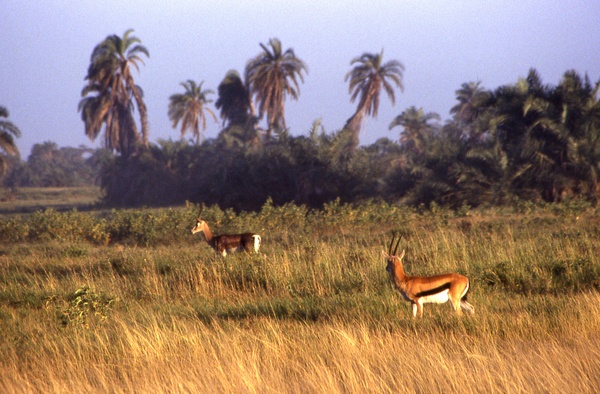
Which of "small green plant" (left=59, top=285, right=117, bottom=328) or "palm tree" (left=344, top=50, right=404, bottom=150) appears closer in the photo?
"small green plant" (left=59, top=285, right=117, bottom=328)

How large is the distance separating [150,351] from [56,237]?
1432cm

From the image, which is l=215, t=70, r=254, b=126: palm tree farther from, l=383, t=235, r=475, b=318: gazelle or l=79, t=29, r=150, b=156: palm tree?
l=383, t=235, r=475, b=318: gazelle

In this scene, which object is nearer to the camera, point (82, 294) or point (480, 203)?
point (82, 294)

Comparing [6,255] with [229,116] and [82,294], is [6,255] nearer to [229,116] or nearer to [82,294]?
[82,294]

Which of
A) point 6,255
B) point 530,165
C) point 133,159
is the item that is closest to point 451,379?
point 6,255

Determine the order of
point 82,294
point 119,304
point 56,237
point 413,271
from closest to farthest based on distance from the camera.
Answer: point 82,294, point 119,304, point 413,271, point 56,237

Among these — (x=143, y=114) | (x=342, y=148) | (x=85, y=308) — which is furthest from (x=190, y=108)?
(x=85, y=308)

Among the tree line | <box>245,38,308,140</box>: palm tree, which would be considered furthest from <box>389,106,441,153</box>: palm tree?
<box>245,38,308,140</box>: palm tree

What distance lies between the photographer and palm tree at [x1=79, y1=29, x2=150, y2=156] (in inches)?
1809

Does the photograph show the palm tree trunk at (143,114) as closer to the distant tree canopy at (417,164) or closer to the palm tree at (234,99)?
the distant tree canopy at (417,164)

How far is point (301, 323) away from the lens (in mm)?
7559

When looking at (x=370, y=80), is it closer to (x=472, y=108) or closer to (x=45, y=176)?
(x=472, y=108)

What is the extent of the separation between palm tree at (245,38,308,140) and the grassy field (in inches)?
1286

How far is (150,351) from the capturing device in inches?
253
